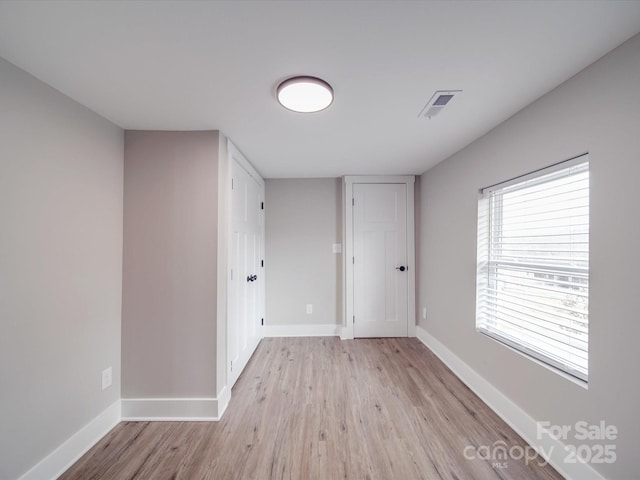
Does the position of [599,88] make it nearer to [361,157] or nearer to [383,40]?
[383,40]

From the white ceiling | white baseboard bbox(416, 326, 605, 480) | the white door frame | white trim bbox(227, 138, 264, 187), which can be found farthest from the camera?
the white door frame

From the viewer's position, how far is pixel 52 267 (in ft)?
4.77

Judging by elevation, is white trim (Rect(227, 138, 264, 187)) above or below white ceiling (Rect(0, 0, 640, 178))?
below

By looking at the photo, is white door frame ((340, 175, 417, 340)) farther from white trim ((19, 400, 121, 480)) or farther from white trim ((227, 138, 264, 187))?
white trim ((19, 400, 121, 480))

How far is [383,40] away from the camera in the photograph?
3.69ft

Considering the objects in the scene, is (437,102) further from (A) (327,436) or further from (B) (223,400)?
(B) (223,400)

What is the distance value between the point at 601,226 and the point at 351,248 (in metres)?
2.42

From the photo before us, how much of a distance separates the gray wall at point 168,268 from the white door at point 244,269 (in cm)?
28

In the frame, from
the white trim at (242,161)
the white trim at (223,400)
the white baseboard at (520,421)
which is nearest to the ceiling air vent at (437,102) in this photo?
the white trim at (242,161)

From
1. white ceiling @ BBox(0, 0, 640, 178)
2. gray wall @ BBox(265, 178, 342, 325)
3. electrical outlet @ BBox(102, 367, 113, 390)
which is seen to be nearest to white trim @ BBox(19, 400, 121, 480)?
electrical outlet @ BBox(102, 367, 113, 390)

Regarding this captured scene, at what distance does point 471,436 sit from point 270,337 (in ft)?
8.24

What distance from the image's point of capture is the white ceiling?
38.9 inches

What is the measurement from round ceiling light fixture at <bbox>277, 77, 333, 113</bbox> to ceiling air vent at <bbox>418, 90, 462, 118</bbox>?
25.0 inches

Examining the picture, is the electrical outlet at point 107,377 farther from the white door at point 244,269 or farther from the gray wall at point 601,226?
the gray wall at point 601,226
